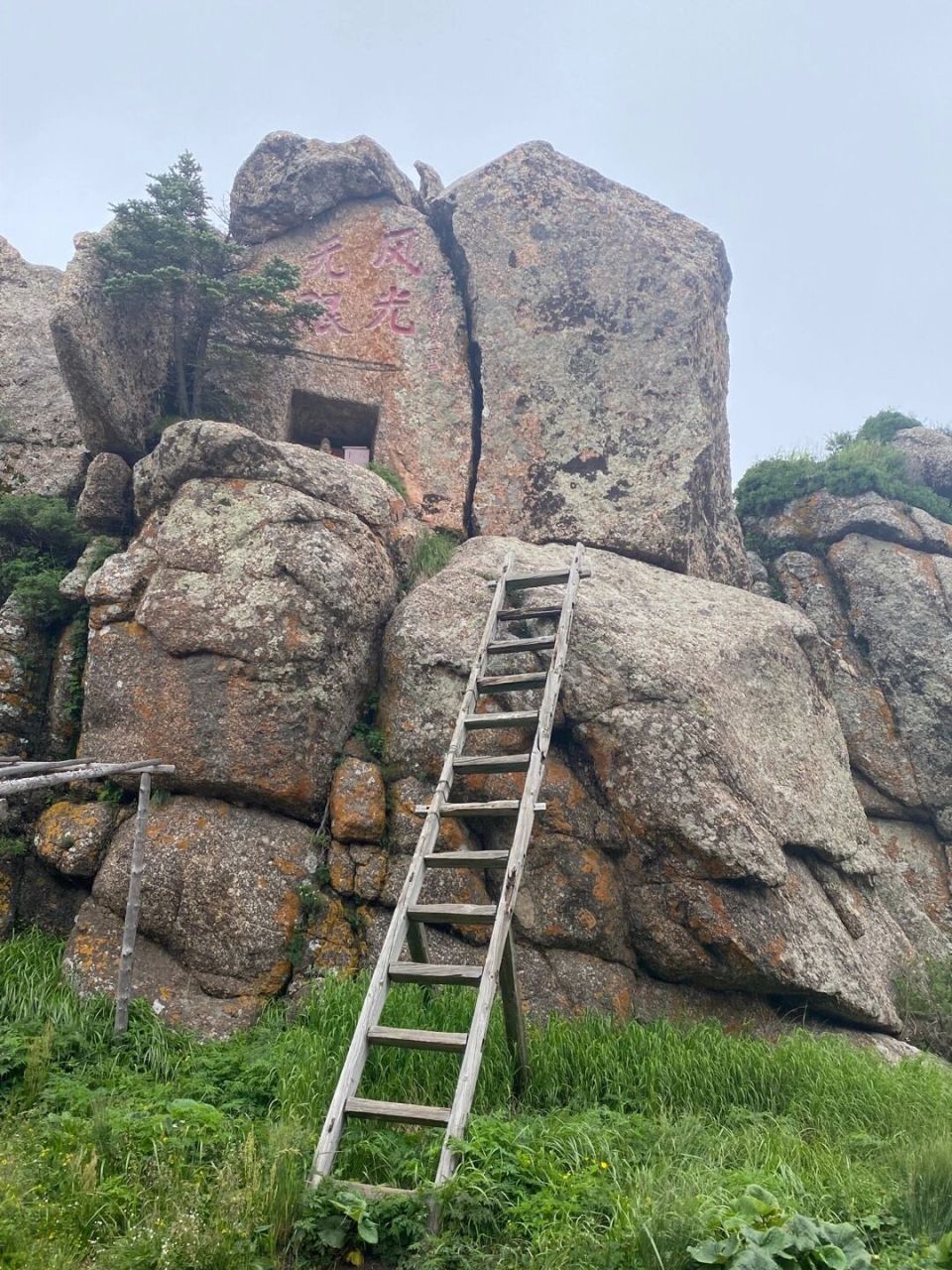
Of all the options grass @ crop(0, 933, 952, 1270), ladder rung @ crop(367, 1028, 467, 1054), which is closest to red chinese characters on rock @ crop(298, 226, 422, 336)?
grass @ crop(0, 933, 952, 1270)

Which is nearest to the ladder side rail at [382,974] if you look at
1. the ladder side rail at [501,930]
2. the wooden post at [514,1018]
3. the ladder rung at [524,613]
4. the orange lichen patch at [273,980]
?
the ladder rung at [524,613]

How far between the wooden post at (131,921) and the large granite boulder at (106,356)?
465 centimetres

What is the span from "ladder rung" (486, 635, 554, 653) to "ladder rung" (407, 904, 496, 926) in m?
2.49

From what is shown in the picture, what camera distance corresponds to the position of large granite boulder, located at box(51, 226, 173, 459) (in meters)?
9.66

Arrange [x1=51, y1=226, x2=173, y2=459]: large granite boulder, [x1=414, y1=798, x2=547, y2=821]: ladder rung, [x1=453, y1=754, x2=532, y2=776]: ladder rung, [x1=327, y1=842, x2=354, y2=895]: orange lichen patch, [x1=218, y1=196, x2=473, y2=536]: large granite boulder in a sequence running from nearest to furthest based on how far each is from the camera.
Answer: [x1=414, y1=798, x2=547, y2=821]: ladder rung → [x1=453, y1=754, x2=532, y2=776]: ladder rung → [x1=327, y1=842, x2=354, y2=895]: orange lichen patch → [x1=51, y1=226, x2=173, y2=459]: large granite boulder → [x1=218, y1=196, x2=473, y2=536]: large granite boulder

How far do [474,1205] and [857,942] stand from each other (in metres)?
5.23

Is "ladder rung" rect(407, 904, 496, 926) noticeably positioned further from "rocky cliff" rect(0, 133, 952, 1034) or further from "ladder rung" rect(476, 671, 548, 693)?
"ladder rung" rect(476, 671, 548, 693)

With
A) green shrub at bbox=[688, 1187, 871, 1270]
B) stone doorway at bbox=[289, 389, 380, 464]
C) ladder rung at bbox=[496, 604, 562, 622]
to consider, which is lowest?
green shrub at bbox=[688, 1187, 871, 1270]

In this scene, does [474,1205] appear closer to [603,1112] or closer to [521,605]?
[603,1112]

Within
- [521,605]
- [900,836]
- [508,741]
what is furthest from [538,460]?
[900,836]

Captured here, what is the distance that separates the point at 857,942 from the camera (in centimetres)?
839

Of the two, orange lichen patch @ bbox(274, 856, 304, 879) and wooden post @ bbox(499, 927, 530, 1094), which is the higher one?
orange lichen patch @ bbox(274, 856, 304, 879)

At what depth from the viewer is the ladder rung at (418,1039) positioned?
17.4 ft

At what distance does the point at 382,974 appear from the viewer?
5758 millimetres
